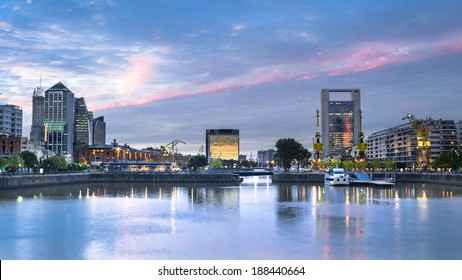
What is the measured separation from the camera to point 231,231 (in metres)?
42.6

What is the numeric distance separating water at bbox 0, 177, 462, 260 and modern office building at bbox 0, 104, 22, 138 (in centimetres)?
13169

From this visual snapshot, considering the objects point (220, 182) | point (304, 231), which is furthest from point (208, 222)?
point (220, 182)

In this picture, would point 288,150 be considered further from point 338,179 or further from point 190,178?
point 338,179

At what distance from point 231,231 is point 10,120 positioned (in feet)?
552

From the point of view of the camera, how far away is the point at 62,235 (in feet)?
134

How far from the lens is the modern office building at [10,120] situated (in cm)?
18075

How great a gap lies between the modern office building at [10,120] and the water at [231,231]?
132 m

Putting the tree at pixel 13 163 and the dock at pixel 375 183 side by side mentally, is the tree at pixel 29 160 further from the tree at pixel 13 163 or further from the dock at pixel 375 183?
the dock at pixel 375 183

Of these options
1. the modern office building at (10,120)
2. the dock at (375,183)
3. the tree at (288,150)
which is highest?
the modern office building at (10,120)

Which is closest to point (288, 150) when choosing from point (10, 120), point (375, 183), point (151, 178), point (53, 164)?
point (151, 178)

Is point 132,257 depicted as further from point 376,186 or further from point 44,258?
point 376,186

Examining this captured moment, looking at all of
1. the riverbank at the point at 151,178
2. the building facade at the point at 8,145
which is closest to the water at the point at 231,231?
the riverbank at the point at 151,178

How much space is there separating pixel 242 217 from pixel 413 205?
27.1 metres

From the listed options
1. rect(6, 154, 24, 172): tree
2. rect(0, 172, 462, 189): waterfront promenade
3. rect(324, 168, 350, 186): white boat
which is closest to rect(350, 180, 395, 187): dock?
rect(324, 168, 350, 186): white boat
